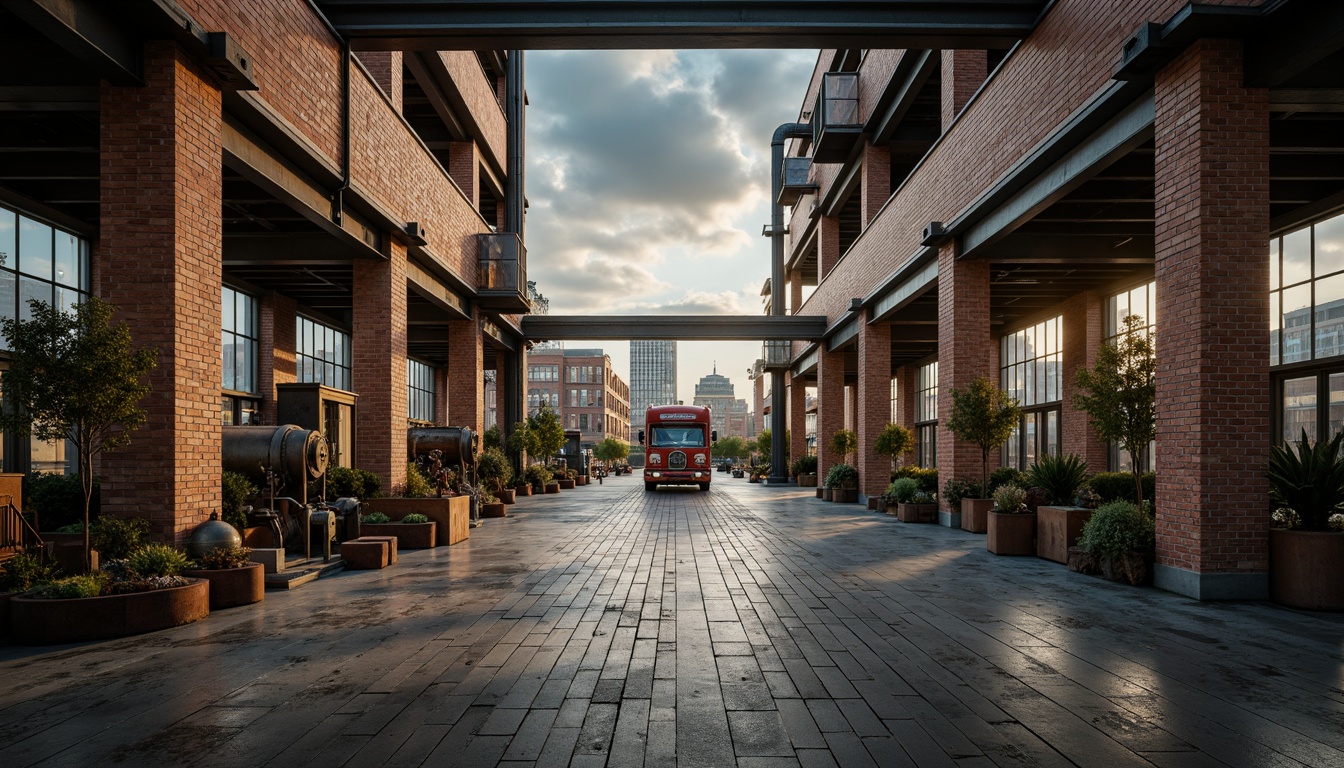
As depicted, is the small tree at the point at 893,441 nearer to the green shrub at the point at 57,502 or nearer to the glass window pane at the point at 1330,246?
the glass window pane at the point at 1330,246

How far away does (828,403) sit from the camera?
27.8 m

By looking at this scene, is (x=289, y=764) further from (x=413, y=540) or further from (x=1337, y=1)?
(x=1337, y=1)

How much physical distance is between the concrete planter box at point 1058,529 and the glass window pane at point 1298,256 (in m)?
5.68

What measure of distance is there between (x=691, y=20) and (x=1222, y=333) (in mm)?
8532

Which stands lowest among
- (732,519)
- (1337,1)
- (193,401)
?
(732,519)

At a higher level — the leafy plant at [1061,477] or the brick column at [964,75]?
the brick column at [964,75]

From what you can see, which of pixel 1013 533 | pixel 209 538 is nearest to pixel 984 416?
pixel 1013 533

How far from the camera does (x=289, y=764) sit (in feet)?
12.3

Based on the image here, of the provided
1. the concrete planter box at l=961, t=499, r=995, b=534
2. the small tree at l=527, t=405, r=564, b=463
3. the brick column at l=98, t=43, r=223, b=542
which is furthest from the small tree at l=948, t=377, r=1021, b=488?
the small tree at l=527, t=405, r=564, b=463

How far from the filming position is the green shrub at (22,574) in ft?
21.7

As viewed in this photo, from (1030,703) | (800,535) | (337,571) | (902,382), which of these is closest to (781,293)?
(902,382)

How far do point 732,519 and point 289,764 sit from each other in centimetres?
1375

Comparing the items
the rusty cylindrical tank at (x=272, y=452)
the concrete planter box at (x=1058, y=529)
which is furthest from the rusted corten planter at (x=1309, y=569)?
the rusty cylindrical tank at (x=272, y=452)

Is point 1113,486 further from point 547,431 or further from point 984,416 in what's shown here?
point 547,431
